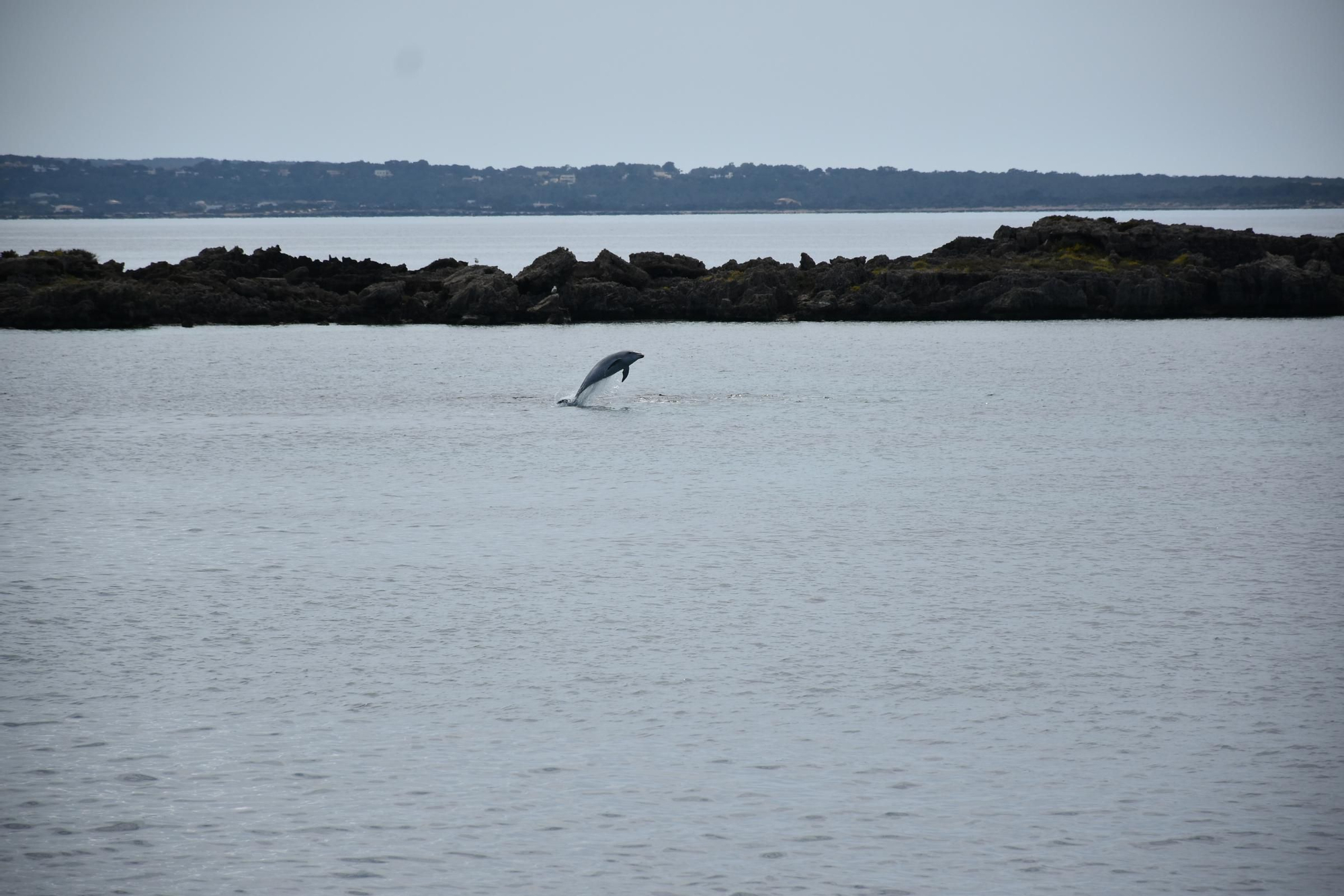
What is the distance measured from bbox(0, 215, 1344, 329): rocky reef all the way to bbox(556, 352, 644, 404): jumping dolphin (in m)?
24.4

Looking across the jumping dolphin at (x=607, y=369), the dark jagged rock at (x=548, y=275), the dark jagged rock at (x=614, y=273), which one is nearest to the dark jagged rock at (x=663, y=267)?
the dark jagged rock at (x=614, y=273)

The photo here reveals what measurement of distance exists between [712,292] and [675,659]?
5064 cm

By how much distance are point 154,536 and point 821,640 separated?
10948 millimetres

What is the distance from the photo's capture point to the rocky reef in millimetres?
62938

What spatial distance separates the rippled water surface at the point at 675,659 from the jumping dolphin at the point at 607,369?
120 inches

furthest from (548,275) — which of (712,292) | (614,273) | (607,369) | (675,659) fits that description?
(675,659)

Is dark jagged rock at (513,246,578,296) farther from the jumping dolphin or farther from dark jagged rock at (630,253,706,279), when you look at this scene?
the jumping dolphin

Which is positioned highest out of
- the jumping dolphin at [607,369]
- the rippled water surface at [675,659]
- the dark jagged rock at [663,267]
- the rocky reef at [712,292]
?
the dark jagged rock at [663,267]

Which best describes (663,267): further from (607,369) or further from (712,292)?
(607,369)

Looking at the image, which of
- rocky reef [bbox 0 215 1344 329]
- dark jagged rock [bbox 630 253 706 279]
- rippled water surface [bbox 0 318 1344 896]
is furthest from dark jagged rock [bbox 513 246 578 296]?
rippled water surface [bbox 0 318 1344 896]

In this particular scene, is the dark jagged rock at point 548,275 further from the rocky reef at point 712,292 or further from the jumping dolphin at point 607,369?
the jumping dolphin at point 607,369

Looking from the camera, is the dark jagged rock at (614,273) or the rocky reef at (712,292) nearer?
the rocky reef at (712,292)

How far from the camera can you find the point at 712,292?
64.6 meters

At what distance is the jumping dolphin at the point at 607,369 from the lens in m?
36.8
